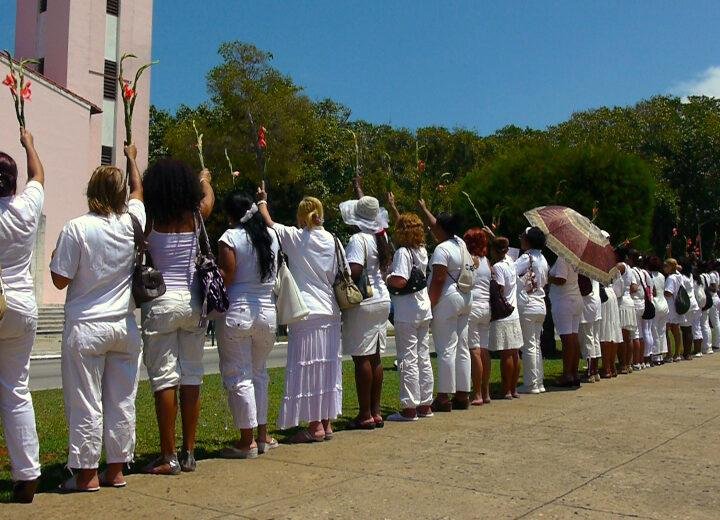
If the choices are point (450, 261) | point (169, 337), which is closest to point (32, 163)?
point (169, 337)

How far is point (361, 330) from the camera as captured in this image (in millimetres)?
7078

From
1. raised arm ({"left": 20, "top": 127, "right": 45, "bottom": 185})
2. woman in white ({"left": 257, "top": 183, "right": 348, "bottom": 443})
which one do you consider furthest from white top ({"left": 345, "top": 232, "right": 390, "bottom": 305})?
raised arm ({"left": 20, "top": 127, "right": 45, "bottom": 185})

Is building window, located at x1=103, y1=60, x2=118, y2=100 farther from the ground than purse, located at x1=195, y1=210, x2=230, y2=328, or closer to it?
farther from the ground

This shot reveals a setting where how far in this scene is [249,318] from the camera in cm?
589

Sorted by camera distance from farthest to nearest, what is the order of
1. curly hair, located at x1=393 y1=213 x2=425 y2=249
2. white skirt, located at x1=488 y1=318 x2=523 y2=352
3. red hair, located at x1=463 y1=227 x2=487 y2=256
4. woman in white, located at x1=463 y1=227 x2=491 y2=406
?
white skirt, located at x1=488 y1=318 x2=523 y2=352 < red hair, located at x1=463 y1=227 x2=487 y2=256 < woman in white, located at x1=463 y1=227 x2=491 y2=406 < curly hair, located at x1=393 y1=213 x2=425 y2=249

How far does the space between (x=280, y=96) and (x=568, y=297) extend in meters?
27.8

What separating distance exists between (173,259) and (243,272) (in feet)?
2.19

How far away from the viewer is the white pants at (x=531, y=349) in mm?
9945

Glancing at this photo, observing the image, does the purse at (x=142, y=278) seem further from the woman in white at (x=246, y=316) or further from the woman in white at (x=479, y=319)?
the woman in white at (x=479, y=319)

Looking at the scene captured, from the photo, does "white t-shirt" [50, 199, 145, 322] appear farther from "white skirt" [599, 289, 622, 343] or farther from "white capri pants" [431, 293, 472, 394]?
"white skirt" [599, 289, 622, 343]

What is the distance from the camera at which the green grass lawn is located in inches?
228

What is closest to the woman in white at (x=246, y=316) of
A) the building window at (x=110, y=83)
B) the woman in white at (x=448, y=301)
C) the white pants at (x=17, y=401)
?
the white pants at (x=17, y=401)

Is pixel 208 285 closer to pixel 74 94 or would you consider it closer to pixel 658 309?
pixel 658 309

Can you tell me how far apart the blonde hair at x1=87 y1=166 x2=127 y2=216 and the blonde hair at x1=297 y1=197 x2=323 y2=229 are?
1862 millimetres
